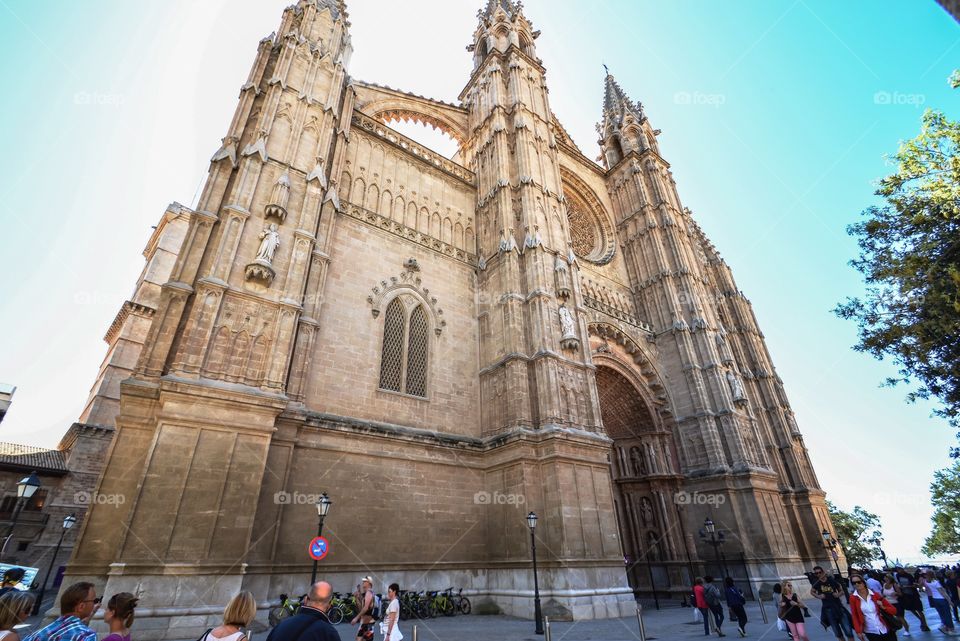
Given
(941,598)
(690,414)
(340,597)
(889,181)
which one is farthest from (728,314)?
(340,597)

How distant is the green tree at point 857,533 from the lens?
5062 centimetres

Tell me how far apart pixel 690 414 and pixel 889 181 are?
12.7 metres

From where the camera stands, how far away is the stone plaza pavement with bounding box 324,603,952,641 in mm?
9617

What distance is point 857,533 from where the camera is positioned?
175ft

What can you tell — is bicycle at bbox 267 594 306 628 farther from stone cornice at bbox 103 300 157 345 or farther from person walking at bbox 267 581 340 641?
stone cornice at bbox 103 300 157 345

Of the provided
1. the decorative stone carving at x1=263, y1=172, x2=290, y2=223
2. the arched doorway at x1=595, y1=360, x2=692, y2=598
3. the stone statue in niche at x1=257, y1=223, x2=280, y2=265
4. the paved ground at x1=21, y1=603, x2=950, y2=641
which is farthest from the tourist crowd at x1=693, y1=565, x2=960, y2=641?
the decorative stone carving at x1=263, y1=172, x2=290, y2=223

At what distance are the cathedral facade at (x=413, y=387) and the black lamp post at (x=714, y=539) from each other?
1.21 ft

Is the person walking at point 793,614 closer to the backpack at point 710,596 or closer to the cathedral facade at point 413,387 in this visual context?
the backpack at point 710,596

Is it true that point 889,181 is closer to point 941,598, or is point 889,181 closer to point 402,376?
point 941,598

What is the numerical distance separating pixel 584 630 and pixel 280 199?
576 inches

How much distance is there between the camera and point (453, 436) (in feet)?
52.6

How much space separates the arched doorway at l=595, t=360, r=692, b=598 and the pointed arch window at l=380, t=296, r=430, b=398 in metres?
9.22

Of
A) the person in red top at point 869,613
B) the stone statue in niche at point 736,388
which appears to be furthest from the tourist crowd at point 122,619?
the stone statue in niche at point 736,388

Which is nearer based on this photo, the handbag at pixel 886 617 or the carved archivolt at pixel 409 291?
the handbag at pixel 886 617
